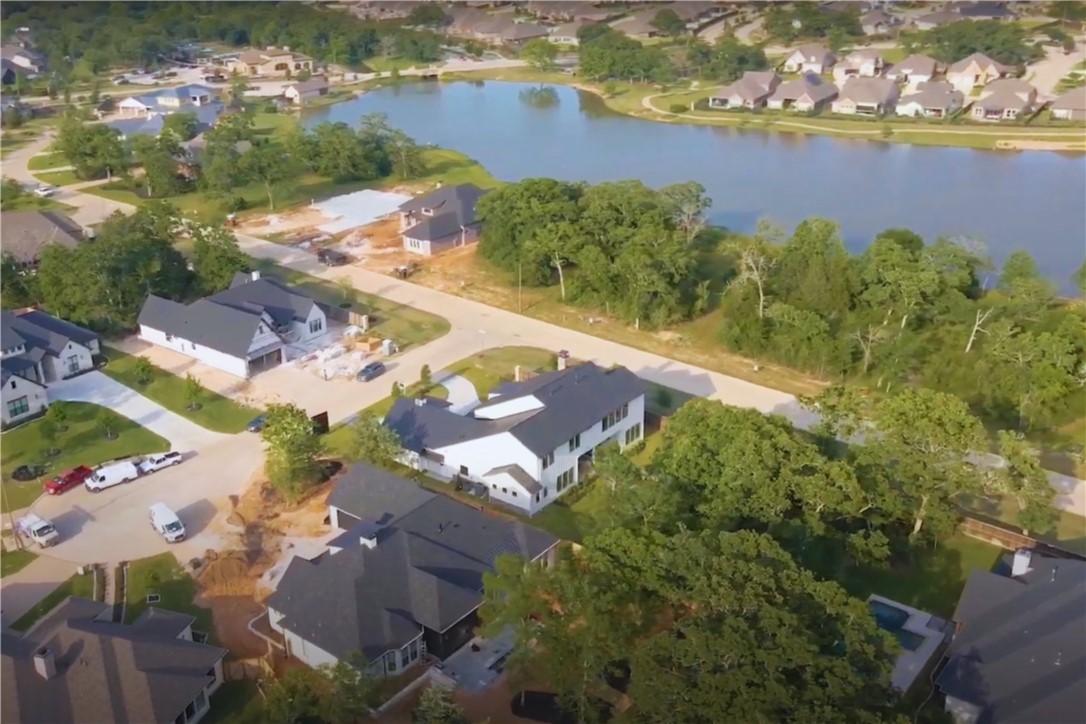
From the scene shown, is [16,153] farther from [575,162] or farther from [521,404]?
[521,404]

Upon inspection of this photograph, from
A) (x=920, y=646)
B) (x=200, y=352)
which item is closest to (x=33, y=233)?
(x=200, y=352)

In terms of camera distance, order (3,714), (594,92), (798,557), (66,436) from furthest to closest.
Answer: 1. (594,92)
2. (66,436)
3. (798,557)
4. (3,714)

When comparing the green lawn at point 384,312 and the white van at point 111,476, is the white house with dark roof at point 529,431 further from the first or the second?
the green lawn at point 384,312

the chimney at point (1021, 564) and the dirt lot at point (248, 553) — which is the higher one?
the chimney at point (1021, 564)

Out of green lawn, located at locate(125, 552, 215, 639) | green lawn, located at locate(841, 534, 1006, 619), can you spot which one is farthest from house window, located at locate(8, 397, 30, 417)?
green lawn, located at locate(841, 534, 1006, 619)

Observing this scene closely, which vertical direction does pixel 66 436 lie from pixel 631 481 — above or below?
below

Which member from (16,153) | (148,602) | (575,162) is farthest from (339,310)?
(16,153)

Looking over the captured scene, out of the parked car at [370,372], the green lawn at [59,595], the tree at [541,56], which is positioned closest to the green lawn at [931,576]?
the parked car at [370,372]

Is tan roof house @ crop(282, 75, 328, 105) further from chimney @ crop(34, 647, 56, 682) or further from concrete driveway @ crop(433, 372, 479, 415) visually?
chimney @ crop(34, 647, 56, 682)
